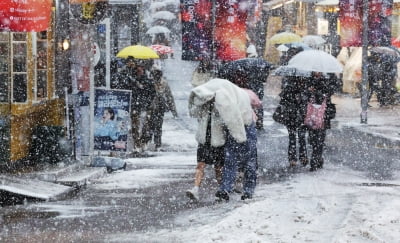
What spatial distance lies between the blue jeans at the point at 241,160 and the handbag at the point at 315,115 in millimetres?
3018

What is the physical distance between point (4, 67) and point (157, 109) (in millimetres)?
4482

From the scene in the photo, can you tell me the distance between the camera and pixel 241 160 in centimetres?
1161

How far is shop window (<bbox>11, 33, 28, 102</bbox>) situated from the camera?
1457cm

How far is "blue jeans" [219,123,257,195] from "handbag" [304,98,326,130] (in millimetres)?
3018

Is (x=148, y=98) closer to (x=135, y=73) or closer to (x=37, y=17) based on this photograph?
(x=135, y=73)

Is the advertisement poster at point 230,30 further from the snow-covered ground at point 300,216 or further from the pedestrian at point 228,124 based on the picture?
the pedestrian at point 228,124

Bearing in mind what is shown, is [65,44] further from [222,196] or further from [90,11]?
[222,196]

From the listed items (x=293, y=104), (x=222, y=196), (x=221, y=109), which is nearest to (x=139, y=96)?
(x=293, y=104)

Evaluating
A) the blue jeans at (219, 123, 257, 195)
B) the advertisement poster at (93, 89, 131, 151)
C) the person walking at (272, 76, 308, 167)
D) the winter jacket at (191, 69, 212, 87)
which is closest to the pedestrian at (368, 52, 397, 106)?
the winter jacket at (191, 69, 212, 87)

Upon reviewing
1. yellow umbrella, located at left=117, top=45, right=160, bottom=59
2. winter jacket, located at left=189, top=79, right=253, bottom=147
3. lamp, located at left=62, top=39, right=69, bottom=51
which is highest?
lamp, located at left=62, top=39, right=69, bottom=51

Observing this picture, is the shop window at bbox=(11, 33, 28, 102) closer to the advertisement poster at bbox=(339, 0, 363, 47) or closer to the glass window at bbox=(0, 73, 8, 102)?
the glass window at bbox=(0, 73, 8, 102)

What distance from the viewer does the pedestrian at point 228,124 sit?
10977mm

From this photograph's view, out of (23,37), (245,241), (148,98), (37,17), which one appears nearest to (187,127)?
(148,98)

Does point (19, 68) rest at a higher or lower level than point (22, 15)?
lower
